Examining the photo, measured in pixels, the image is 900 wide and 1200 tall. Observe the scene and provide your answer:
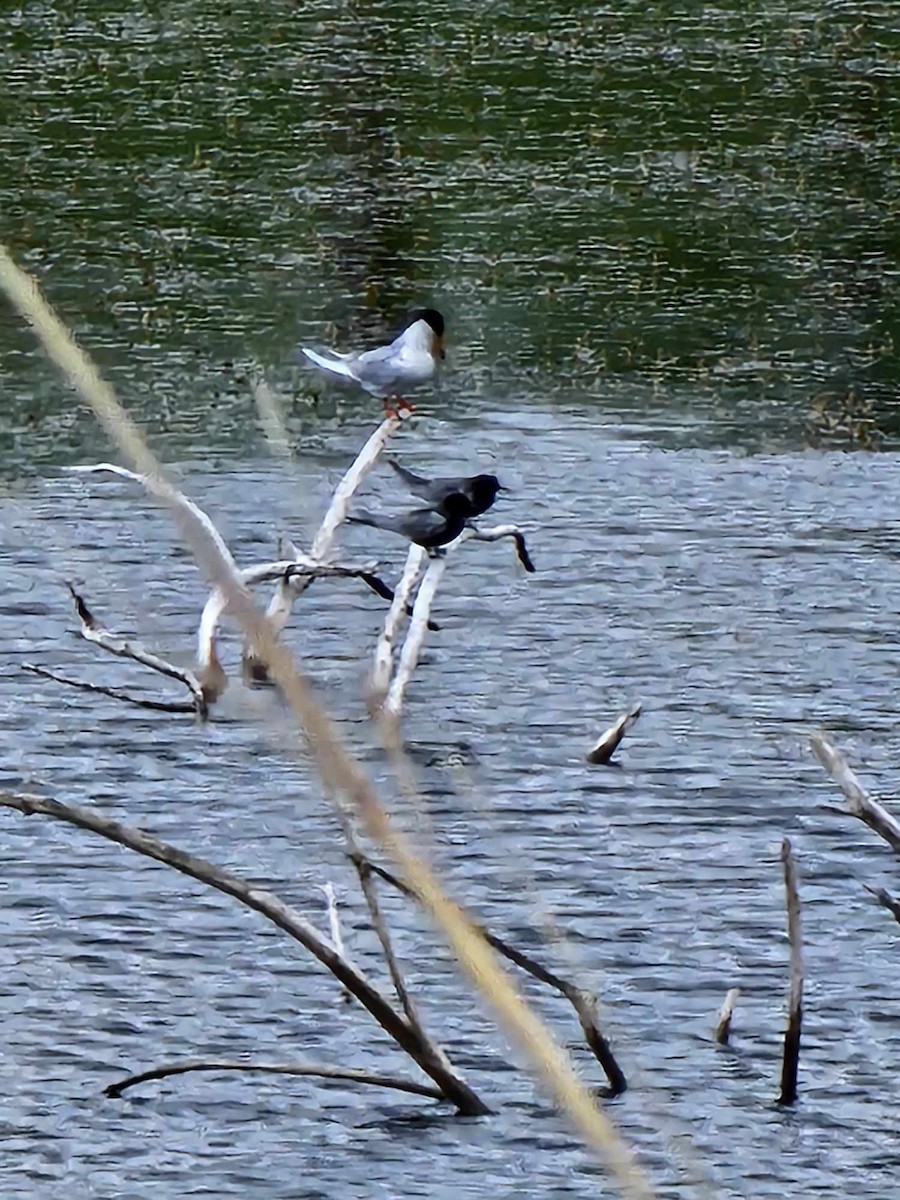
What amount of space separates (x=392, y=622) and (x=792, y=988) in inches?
129

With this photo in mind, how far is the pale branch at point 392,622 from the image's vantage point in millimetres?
8891

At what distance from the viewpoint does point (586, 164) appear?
854 inches

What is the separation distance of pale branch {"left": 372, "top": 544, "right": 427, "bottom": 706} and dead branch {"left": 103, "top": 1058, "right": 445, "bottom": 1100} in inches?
97.5

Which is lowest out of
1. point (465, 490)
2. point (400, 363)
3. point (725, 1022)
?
point (725, 1022)

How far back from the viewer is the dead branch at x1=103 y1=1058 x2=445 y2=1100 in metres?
5.86

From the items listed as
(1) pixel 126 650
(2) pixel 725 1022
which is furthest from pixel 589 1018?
(1) pixel 126 650

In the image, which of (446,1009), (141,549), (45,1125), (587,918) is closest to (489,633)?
(141,549)

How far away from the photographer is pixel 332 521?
8773 mm

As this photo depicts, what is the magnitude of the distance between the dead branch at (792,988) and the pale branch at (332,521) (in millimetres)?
2282

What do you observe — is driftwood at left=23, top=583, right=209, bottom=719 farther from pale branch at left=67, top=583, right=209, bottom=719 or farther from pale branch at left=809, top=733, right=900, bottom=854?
pale branch at left=809, top=733, right=900, bottom=854

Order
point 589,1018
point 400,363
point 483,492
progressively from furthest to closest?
1. point 400,363
2. point 483,492
3. point 589,1018

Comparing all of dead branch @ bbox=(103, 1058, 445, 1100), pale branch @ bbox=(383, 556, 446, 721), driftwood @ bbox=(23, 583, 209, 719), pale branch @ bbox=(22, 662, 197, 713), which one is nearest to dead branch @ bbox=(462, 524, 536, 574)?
pale branch @ bbox=(383, 556, 446, 721)

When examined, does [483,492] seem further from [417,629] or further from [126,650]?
[126,650]

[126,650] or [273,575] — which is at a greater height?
[273,575]
